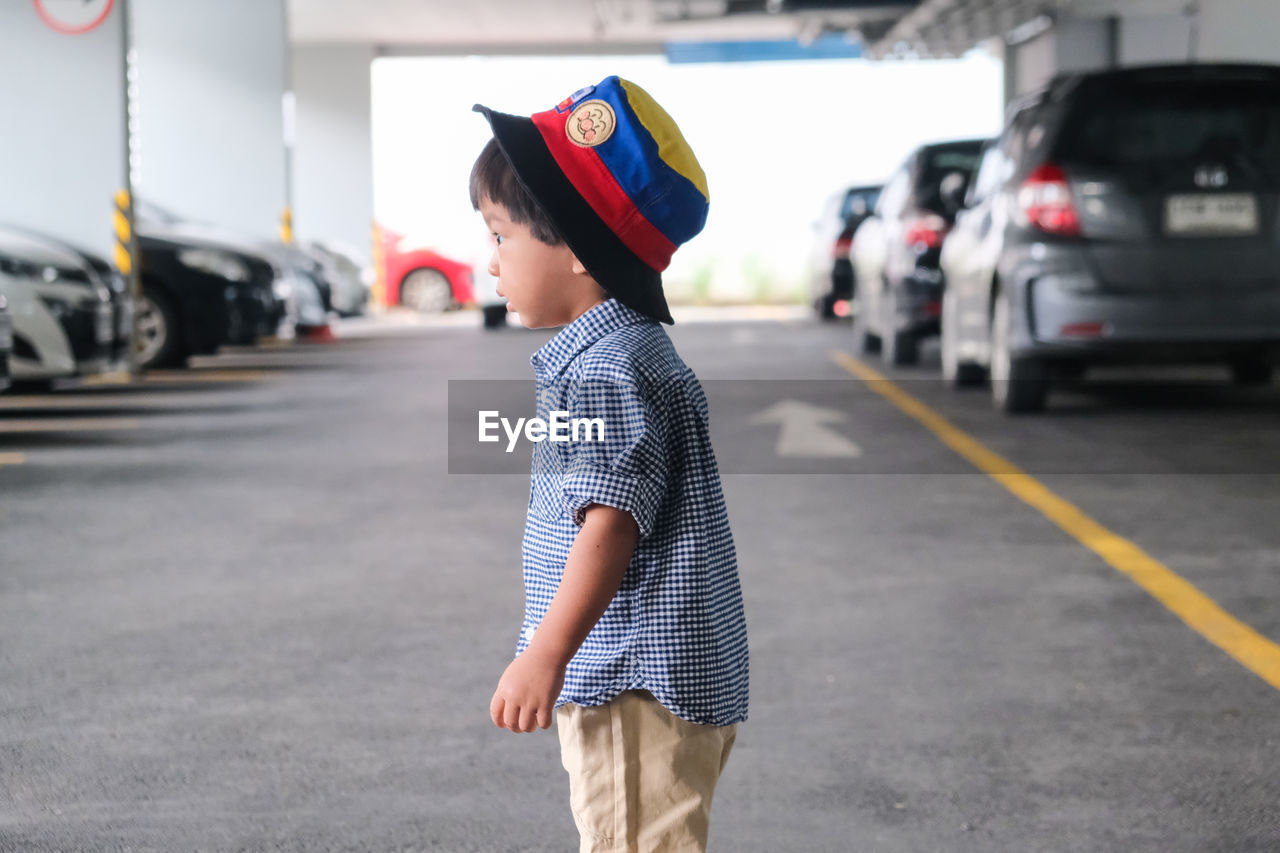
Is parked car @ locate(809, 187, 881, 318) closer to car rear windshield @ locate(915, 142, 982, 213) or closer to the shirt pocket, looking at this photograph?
car rear windshield @ locate(915, 142, 982, 213)

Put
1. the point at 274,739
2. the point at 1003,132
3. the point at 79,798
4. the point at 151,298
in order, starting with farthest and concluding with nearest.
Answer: the point at 151,298 → the point at 1003,132 → the point at 274,739 → the point at 79,798

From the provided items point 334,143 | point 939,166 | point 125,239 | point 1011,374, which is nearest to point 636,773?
point 1011,374

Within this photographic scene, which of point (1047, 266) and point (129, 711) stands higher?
point (1047, 266)

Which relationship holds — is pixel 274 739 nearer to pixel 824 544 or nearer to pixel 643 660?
pixel 643 660

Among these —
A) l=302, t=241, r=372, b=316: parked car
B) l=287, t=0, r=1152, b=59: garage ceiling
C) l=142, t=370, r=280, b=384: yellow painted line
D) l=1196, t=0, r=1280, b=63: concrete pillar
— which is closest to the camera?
l=142, t=370, r=280, b=384: yellow painted line

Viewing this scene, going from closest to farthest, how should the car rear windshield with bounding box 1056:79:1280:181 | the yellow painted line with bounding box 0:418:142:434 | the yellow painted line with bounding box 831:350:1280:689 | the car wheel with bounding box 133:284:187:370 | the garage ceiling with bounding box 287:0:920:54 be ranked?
the yellow painted line with bounding box 831:350:1280:689, the car rear windshield with bounding box 1056:79:1280:181, the yellow painted line with bounding box 0:418:142:434, the car wheel with bounding box 133:284:187:370, the garage ceiling with bounding box 287:0:920:54

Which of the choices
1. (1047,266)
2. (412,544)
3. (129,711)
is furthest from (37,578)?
(1047,266)

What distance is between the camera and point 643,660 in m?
2.08

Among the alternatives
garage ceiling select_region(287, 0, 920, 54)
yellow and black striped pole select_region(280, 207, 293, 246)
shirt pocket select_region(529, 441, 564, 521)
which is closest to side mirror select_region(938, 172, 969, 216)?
shirt pocket select_region(529, 441, 564, 521)

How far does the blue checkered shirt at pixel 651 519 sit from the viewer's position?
2029 mm

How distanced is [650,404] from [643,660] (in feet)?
1.03

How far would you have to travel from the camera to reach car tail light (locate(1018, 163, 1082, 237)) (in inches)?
366

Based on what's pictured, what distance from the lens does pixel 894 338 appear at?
14.5 metres

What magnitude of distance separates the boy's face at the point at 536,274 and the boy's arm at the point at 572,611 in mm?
275
